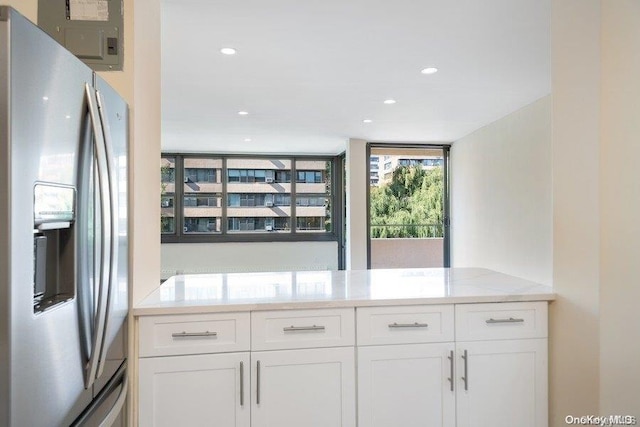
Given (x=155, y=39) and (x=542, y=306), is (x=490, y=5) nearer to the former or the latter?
(x=542, y=306)

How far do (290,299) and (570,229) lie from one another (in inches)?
47.9

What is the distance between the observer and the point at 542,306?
1738 mm

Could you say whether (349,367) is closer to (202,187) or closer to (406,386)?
(406,386)

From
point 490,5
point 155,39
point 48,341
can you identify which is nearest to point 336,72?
point 490,5

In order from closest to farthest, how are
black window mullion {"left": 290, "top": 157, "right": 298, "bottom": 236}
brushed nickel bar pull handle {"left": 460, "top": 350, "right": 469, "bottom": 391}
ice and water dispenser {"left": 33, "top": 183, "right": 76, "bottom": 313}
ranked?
ice and water dispenser {"left": 33, "top": 183, "right": 76, "bottom": 313} < brushed nickel bar pull handle {"left": 460, "top": 350, "right": 469, "bottom": 391} < black window mullion {"left": 290, "top": 157, "right": 298, "bottom": 236}

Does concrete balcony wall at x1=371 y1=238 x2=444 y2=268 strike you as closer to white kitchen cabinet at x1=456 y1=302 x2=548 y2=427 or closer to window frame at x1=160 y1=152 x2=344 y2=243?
window frame at x1=160 y1=152 x2=344 y2=243

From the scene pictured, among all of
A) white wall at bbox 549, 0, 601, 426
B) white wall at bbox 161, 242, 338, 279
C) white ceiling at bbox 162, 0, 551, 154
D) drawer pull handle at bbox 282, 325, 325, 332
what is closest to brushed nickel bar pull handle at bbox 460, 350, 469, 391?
white wall at bbox 549, 0, 601, 426

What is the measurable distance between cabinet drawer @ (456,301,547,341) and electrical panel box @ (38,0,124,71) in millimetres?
1776

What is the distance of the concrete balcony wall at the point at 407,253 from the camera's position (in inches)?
243

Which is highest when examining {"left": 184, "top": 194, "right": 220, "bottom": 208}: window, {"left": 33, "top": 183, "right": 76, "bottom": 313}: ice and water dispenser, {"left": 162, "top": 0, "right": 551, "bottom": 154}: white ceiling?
{"left": 162, "top": 0, "right": 551, "bottom": 154}: white ceiling

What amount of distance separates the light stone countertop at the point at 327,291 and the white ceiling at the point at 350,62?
1.47 meters

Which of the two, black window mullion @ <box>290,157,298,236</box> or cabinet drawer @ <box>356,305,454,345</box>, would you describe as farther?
black window mullion @ <box>290,157,298,236</box>

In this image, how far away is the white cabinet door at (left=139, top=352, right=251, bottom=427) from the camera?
150 centimetres

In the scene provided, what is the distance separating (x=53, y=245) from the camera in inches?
37.4
